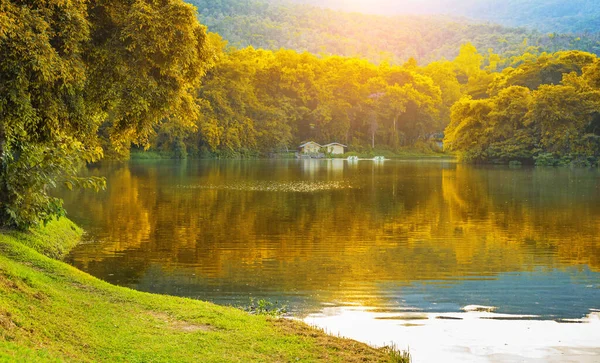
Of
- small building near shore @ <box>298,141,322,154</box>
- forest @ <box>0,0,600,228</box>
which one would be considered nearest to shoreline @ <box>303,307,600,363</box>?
forest @ <box>0,0,600,228</box>

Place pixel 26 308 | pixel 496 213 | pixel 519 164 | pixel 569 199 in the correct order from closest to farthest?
pixel 26 308, pixel 496 213, pixel 569 199, pixel 519 164

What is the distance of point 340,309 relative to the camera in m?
12.6

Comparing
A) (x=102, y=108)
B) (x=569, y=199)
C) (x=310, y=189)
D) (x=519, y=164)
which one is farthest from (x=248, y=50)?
(x=102, y=108)

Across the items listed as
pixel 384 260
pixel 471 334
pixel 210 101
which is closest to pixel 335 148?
pixel 210 101

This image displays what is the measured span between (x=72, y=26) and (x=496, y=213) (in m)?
21.2

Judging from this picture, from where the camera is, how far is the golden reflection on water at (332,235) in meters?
16.0

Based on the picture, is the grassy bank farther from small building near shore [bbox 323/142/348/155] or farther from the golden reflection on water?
small building near shore [bbox 323/142/348/155]

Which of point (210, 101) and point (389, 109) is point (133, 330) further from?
point (389, 109)

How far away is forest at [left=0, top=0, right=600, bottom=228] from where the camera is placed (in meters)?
12.0

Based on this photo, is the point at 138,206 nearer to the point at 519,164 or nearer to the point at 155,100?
the point at 155,100

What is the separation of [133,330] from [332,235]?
44.3ft

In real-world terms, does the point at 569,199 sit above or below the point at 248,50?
below

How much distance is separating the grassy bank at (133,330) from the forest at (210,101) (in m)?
3.41

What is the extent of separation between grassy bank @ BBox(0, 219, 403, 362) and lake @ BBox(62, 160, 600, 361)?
5.82 ft
